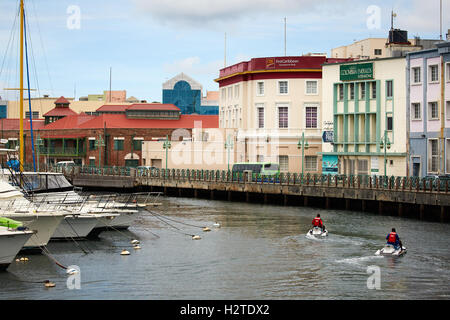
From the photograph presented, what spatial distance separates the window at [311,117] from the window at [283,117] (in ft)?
7.92

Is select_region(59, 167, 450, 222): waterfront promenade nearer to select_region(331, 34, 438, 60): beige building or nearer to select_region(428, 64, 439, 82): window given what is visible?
select_region(428, 64, 439, 82): window

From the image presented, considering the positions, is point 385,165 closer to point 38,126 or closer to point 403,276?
point 403,276

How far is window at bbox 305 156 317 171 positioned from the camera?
90625mm

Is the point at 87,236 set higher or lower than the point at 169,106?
lower

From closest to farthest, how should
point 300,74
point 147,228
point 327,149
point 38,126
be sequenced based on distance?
point 147,228
point 327,149
point 300,74
point 38,126

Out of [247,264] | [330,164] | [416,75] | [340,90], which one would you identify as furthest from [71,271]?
[340,90]

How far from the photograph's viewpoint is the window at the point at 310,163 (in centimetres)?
9062

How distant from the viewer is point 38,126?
436 ft

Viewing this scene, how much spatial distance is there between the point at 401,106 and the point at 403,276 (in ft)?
129

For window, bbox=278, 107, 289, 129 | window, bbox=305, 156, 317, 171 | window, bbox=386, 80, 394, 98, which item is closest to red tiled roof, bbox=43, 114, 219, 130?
window, bbox=278, 107, 289, 129

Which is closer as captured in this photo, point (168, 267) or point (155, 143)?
point (168, 267)

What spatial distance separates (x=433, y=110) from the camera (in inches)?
2704

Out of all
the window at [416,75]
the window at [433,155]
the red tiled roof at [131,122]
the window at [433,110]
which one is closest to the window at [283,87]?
the window at [416,75]
